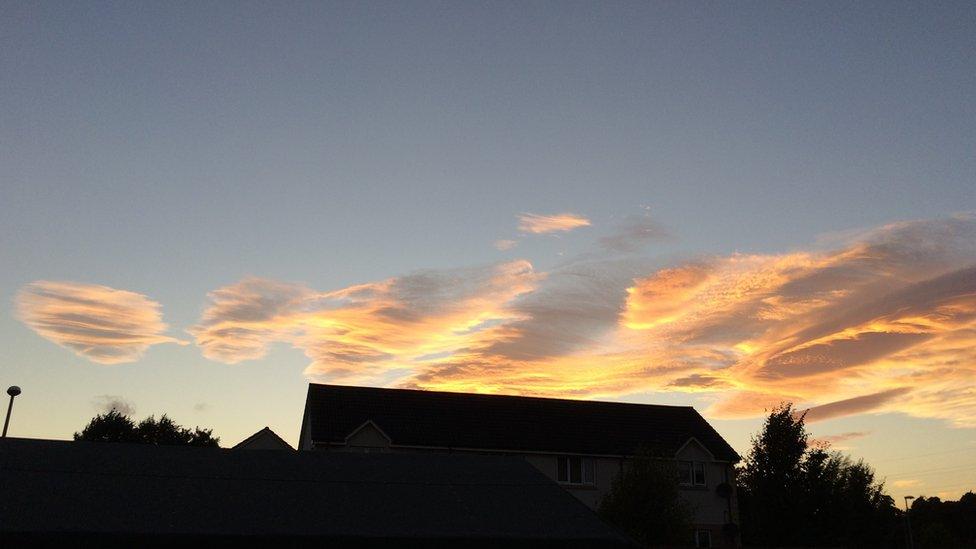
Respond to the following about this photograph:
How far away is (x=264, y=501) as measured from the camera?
24.5 metres

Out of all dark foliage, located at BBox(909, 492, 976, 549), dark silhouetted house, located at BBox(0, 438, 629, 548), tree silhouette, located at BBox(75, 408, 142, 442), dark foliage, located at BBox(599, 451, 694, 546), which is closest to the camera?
dark silhouetted house, located at BBox(0, 438, 629, 548)

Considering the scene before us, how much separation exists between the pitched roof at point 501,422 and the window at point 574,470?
66 cm

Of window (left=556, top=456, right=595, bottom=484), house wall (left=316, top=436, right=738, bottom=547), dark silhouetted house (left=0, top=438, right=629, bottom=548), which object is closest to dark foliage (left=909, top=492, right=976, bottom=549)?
house wall (left=316, top=436, right=738, bottom=547)

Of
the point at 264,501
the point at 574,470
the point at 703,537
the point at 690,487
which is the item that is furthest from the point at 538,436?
the point at 264,501

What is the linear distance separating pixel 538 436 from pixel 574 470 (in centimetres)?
322

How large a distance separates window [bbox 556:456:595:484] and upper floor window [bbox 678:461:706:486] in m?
6.24

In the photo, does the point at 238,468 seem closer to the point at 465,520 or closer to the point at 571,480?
the point at 465,520

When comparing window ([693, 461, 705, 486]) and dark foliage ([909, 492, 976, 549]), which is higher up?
window ([693, 461, 705, 486])

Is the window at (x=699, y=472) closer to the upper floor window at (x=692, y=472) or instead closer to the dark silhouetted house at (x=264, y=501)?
the upper floor window at (x=692, y=472)

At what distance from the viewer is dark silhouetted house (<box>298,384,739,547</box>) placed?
51094 millimetres

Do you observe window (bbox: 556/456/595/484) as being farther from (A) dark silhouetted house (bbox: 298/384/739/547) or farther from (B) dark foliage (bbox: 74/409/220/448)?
(B) dark foliage (bbox: 74/409/220/448)

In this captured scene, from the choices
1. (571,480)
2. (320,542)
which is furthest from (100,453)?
(571,480)

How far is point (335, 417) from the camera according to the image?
2016 inches

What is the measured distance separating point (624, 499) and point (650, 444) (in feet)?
48.0
